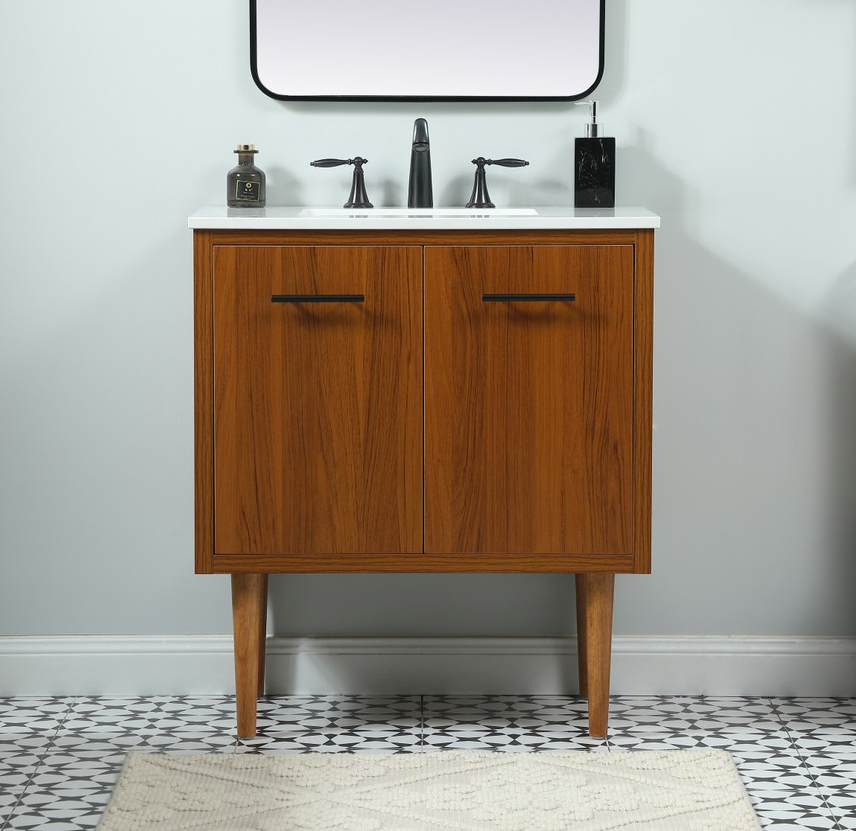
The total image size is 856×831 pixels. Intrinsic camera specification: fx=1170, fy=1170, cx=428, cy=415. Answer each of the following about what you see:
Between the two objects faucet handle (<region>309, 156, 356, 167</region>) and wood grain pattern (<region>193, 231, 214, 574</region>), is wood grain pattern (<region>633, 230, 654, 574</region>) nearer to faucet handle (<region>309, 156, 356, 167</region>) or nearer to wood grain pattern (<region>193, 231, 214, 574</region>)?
faucet handle (<region>309, 156, 356, 167</region>)

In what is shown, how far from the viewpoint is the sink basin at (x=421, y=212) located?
2119mm

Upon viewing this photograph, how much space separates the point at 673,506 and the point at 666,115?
795 mm

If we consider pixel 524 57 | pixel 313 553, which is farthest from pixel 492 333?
pixel 524 57

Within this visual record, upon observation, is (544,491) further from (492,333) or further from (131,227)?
(131,227)

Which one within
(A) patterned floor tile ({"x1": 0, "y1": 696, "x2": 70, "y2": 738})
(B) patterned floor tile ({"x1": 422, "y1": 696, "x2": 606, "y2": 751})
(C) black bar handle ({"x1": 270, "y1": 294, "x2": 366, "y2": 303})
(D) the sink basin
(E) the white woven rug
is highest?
(D) the sink basin

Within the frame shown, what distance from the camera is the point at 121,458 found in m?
2.41

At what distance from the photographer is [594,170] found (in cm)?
229

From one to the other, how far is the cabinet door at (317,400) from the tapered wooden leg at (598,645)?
361 millimetres

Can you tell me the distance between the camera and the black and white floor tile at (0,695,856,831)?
1949 mm

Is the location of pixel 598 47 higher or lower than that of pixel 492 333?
higher

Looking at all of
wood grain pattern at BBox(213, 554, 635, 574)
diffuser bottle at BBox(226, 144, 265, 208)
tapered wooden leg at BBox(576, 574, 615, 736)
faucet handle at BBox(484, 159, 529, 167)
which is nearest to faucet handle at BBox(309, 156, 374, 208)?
diffuser bottle at BBox(226, 144, 265, 208)

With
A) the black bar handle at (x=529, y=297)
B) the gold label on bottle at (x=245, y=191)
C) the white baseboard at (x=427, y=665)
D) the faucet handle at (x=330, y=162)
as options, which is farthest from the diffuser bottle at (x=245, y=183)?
the white baseboard at (x=427, y=665)

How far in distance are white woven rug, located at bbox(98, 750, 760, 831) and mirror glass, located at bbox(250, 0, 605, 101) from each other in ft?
4.17

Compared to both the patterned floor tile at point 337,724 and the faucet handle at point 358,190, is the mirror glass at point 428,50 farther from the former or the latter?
the patterned floor tile at point 337,724
